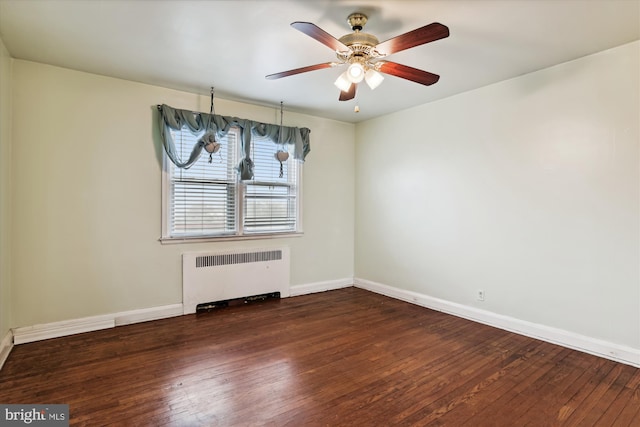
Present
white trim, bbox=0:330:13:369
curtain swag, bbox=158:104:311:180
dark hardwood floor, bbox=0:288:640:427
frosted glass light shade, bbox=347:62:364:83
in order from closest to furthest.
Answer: dark hardwood floor, bbox=0:288:640:427 → frosted glass light shade, bbox=347:62:364:83 → white trim, bbox=0:330:13:369 → curtain swag, bbox=158:104:311:180

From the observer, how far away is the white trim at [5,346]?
2.61 m

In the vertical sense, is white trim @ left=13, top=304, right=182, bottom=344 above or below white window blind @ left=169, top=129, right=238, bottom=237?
below

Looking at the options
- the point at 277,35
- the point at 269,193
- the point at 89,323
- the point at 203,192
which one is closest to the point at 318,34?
the point at 277,35

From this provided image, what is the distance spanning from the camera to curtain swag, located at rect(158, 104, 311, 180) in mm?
3586

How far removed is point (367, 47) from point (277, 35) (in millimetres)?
738

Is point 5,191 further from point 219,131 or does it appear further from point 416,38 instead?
point 416,38

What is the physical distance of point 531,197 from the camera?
3.22 metres

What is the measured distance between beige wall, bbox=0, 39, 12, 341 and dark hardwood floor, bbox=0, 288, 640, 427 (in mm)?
396

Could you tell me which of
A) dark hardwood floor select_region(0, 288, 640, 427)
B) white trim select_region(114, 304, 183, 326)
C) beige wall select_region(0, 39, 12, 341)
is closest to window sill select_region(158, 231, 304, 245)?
white trim select_region(114, 304, 183, 326)

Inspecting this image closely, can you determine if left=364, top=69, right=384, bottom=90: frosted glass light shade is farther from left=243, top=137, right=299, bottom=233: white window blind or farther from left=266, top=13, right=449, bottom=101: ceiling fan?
left=243, top=137, right=299, bottom=233: white window blind

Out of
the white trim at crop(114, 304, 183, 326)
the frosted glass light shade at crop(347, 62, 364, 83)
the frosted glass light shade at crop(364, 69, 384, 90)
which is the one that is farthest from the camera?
the white trim at crop(114, 304, 183, 326)

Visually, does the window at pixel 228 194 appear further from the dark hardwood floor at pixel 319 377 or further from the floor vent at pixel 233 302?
the dark hardwood floor at pixel 319 377

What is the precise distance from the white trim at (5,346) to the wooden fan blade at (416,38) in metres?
3.63

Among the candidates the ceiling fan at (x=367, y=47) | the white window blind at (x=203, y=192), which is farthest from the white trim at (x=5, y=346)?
the ceiling fan at (x=367, y=47)
